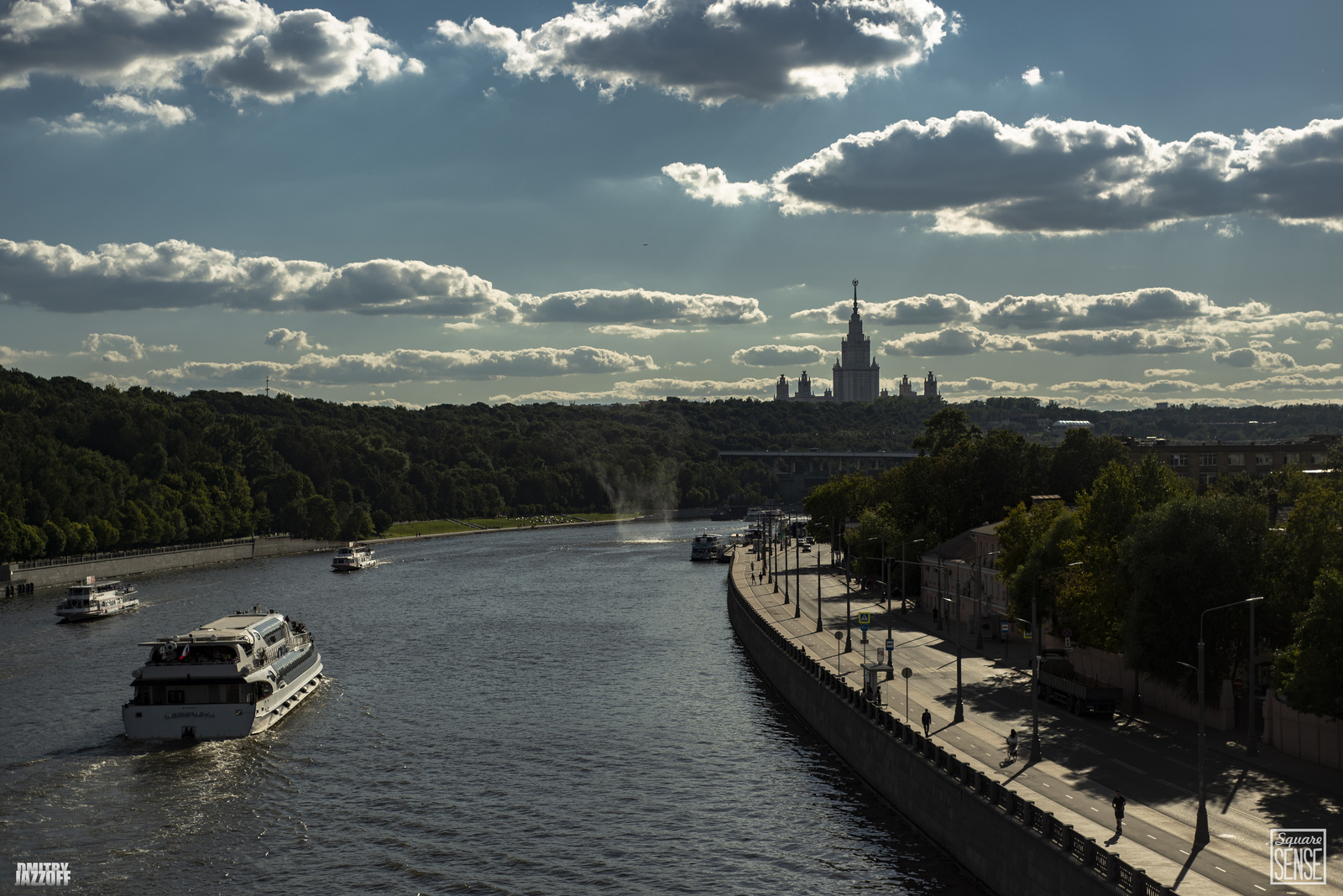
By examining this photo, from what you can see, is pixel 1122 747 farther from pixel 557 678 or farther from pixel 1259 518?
pixel 557 678

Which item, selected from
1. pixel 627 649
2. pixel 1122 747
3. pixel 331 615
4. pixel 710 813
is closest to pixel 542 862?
pixel 710 813

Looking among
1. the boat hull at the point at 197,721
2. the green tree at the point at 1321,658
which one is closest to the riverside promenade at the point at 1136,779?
the green tree at the point at 1321,658

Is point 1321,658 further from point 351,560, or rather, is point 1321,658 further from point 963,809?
point 351,560

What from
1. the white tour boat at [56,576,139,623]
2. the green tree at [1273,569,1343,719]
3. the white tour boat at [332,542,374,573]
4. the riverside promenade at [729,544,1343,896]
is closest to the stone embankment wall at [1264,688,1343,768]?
the riverside promenade at [729,544,1343,896]

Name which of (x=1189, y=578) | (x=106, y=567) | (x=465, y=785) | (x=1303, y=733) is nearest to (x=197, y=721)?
(x=465, y=785)

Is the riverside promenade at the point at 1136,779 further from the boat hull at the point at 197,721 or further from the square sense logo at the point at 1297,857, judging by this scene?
the boat hull at the point at 197,721

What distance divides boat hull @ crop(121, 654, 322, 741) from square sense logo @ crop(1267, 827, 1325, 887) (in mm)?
55045

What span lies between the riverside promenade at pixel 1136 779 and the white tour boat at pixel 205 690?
34.5 metres

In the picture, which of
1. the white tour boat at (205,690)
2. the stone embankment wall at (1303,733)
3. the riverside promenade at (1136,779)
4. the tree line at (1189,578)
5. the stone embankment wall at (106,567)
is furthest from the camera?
the stone embankment wall at (106,567)

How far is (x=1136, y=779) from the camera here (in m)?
48.9

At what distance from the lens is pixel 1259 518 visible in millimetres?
62094

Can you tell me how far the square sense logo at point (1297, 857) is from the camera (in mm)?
36531

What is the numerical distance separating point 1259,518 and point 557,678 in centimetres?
5012

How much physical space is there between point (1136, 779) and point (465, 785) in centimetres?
3208
